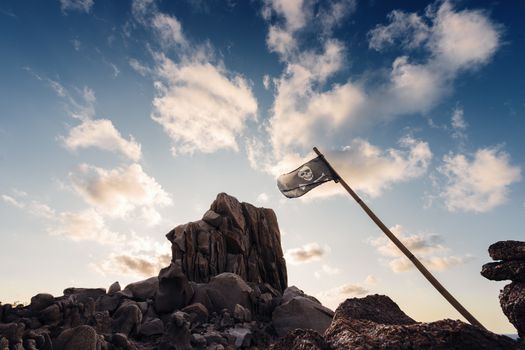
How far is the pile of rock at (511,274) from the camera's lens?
4602 mm

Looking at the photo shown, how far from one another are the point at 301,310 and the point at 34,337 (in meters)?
18.2

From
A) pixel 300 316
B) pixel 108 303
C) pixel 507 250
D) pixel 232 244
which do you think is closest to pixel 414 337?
pixel 507 250

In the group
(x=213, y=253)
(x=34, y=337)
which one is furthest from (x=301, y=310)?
(x=34, y=337)

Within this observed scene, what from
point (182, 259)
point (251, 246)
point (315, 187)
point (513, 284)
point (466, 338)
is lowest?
point (466, 338)

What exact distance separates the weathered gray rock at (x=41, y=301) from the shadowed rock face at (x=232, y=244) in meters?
15.7

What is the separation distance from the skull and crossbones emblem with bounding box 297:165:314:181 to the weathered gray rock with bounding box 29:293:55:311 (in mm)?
16943

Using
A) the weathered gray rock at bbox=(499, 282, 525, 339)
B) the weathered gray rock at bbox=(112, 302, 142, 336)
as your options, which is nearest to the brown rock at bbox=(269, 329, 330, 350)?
the weathered gray rock at bbox=(499, 282, 525, 339)

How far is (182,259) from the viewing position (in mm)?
35719

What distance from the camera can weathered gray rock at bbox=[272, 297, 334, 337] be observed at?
83.9 feet

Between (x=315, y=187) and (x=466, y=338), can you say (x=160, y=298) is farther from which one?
(x=466, y=338)

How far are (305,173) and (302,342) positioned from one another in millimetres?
9691

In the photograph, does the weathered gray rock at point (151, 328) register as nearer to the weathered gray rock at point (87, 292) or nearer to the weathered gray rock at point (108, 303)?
the weathered gray rock at point (108, 303)

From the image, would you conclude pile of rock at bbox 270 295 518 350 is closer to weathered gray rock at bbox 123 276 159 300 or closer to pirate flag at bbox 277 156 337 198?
pirate flag at bbox 277 156 337 198

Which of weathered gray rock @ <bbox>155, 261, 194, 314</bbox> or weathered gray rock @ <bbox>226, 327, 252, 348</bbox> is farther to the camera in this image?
weathered gray rock @ <bbox>155, 261, 194, 314</bbox>
